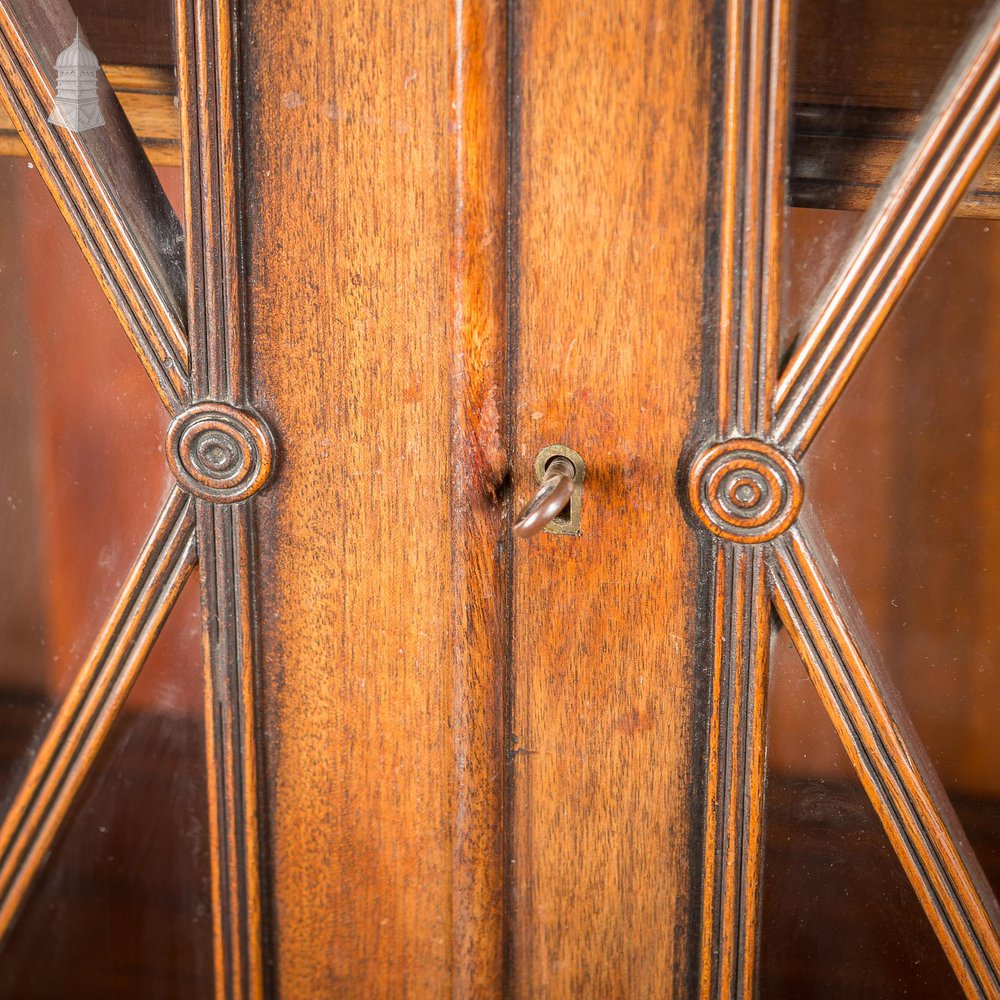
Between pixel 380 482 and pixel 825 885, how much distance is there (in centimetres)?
34

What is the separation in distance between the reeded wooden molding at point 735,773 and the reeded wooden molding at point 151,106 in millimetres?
364

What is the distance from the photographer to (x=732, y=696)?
50 centimetres

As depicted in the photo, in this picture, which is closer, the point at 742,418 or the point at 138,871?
the point at 742,418

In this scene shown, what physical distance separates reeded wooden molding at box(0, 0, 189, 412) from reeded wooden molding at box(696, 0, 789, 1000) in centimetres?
29

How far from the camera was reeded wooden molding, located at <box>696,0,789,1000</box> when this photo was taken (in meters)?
0.43

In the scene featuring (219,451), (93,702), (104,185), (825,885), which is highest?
(104,185)

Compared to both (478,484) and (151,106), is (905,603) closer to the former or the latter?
(478,484)

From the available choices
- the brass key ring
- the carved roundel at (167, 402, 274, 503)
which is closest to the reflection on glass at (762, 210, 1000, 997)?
the brass key ring

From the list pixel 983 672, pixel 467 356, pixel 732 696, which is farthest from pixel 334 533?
pixel 983 672

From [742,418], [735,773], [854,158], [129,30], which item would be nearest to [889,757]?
[735,773]

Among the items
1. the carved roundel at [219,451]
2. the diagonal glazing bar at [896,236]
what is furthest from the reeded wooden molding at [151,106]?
the diagonal glazing bar at [896,236]

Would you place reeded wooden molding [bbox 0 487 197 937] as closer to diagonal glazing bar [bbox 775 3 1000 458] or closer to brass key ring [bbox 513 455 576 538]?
brass key ring [bbox 513 455 576 538]

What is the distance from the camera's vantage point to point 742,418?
47cm

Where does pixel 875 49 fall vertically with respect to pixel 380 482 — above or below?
above
